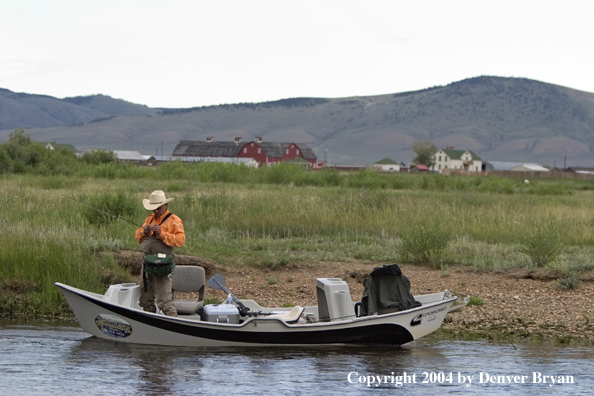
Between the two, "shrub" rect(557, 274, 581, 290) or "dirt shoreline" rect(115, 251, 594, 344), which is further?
"shrub" rect(557, 274, 581, 290)

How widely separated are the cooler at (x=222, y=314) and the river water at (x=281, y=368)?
458mm

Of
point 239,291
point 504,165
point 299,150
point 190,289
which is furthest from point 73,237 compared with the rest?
point 504,165

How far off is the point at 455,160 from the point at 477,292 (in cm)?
14670

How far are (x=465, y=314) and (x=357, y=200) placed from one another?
14.4 m

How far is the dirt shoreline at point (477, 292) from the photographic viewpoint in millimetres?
13625

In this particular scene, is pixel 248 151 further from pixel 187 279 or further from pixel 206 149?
pixel 187 279

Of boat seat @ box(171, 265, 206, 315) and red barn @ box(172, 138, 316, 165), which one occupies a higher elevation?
red barn @ box(172, 138, 316, 165)

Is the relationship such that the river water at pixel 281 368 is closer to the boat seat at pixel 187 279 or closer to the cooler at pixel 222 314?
the cooler at pixel 222 314

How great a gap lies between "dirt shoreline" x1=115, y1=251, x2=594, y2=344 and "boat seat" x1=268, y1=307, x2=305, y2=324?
279 cm

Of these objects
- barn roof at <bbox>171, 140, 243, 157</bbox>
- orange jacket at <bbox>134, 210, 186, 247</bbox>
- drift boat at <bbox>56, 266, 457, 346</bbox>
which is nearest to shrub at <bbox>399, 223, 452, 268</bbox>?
drift boat at <bbox>56, 266, 457, 346</bbox>

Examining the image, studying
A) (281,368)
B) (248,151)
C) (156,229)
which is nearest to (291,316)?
(281,368)

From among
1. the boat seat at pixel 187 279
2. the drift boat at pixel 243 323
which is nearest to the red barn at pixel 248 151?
the boat seat at pixel 187 279

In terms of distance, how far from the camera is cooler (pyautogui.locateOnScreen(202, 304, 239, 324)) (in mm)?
11734

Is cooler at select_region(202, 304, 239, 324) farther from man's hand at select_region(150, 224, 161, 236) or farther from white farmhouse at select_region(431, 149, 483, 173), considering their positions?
white farmhouse at select_region(431, 149, 483, 173)
